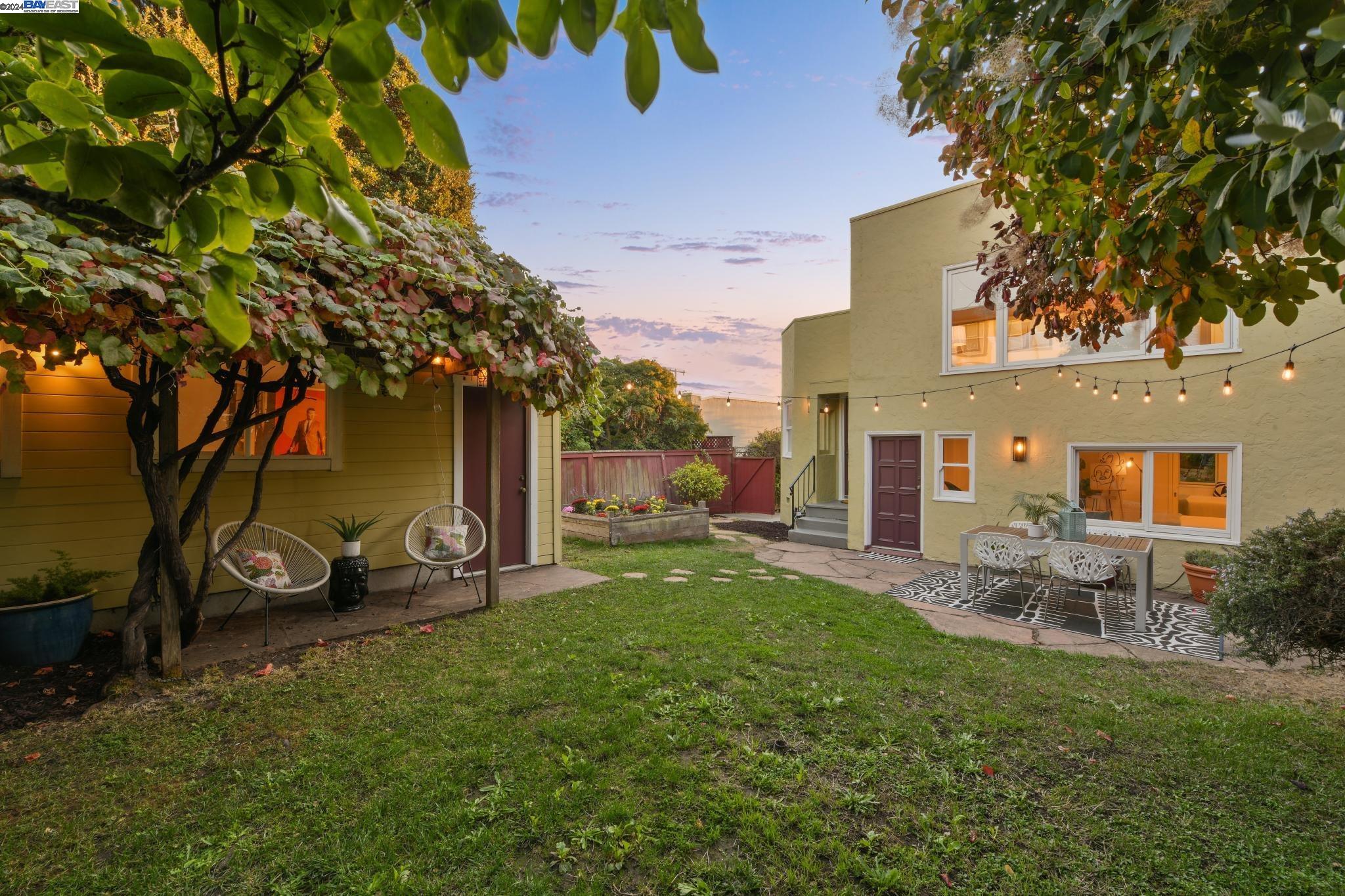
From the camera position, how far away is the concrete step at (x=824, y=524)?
10000mm

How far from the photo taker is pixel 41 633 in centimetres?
376

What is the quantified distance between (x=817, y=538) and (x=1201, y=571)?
16.4ft

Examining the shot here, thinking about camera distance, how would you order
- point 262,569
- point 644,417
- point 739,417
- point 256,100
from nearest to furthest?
point 256,100
point 262,569
point 644,417
point 739,417

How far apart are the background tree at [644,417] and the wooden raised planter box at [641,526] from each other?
476cm

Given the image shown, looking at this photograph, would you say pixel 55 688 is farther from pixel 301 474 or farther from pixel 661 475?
pixel 661 475

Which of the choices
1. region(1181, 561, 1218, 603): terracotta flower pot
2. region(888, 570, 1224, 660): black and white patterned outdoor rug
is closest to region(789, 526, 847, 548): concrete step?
region(888, 570, 1224, 660): black and white patterned outdoor rug

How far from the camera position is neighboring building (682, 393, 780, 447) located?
2200cm

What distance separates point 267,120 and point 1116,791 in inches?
141

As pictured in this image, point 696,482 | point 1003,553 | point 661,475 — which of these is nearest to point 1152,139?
point 1003,553

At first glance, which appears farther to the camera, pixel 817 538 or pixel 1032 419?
pixel 817 538

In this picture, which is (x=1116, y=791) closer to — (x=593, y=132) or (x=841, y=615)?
(x=841, y=615)

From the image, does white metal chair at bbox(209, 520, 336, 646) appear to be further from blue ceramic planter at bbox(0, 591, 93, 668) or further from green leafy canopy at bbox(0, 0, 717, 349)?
green leafy canopy at bbox(0, 0, 717, 349)

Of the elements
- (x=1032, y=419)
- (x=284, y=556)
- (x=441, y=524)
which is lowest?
(x=284, y=556)

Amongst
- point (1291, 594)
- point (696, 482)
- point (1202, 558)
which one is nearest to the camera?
point (1291, 594)
